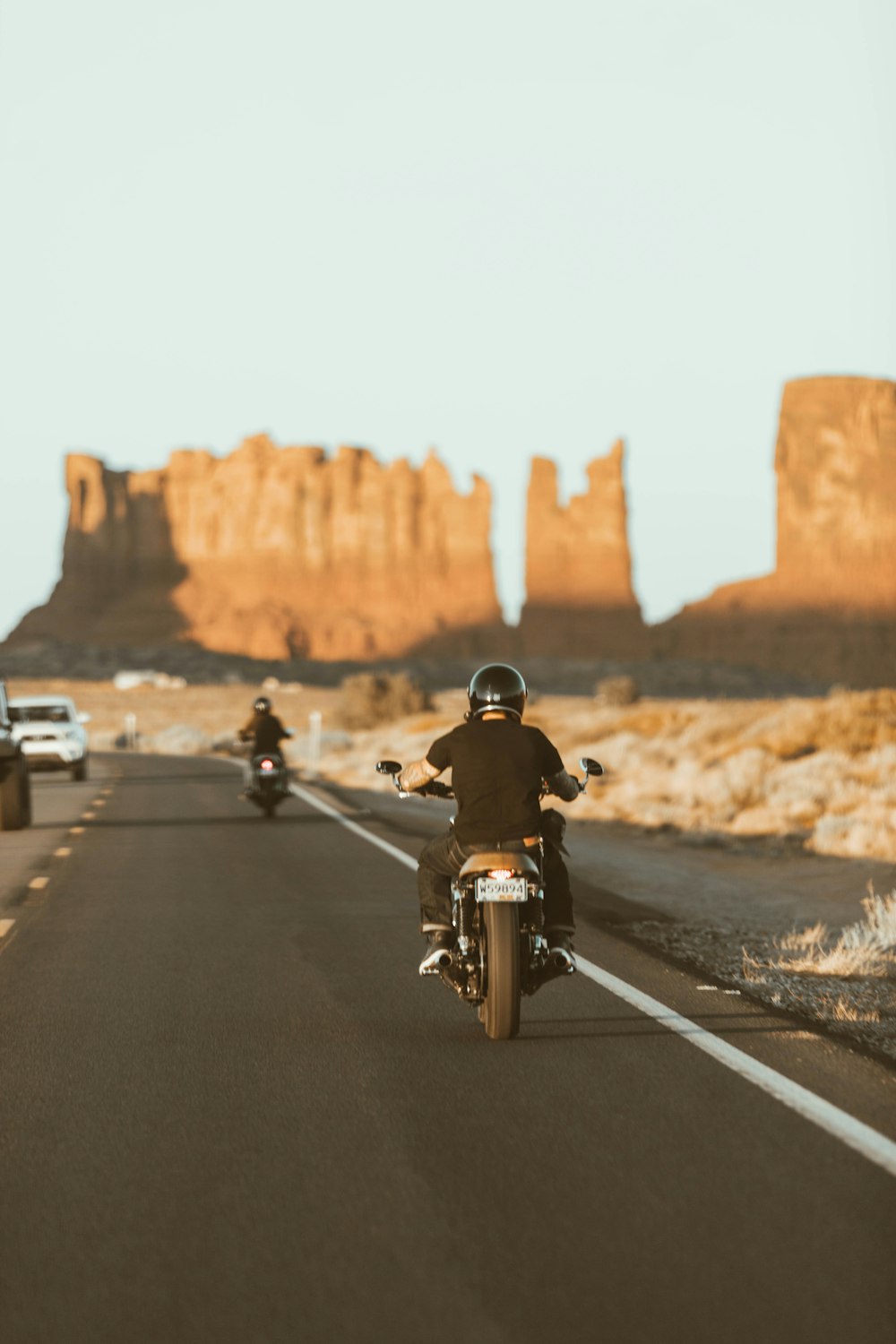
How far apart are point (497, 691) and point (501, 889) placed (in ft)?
3.61

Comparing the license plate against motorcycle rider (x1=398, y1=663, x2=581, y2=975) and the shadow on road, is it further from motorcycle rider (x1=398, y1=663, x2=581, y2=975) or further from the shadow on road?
the shadow on road

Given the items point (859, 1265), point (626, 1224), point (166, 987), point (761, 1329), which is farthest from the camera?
point (166, 987)

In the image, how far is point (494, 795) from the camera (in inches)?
325

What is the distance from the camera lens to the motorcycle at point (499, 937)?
7973 millimetres

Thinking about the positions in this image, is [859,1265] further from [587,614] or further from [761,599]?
[587,614]

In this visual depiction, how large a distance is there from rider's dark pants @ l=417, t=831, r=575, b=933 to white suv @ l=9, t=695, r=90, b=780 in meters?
26.5

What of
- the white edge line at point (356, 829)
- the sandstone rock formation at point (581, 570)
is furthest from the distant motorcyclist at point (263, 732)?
the sandstone rock formation at point (581, 570)

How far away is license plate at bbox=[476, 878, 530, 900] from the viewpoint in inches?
312

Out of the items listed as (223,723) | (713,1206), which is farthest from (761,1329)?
(223,723)

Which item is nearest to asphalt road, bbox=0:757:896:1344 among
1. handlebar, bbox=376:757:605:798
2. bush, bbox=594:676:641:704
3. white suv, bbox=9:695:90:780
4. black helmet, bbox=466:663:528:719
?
handlebar, bbox=376:757:605:798

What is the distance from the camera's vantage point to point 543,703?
75.9 meters

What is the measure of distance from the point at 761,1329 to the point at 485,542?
15999cm

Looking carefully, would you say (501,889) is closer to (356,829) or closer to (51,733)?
(356,829)

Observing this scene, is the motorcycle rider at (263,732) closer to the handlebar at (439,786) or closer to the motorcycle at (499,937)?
the handlebar at (439,786)
